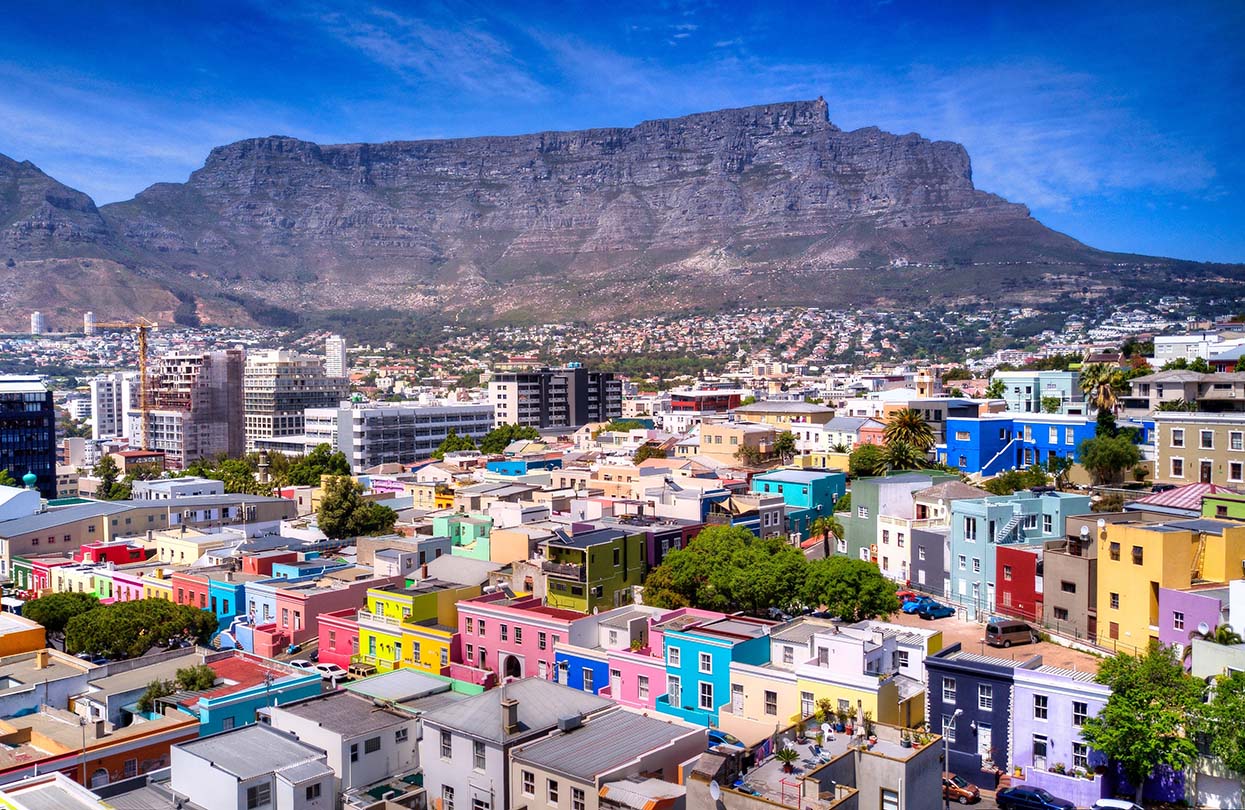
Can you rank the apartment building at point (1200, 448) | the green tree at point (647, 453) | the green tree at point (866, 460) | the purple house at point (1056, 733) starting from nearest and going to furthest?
1. the purple house at point (1056, 733)
2. the apartment building at point (1200, 448)
3. the green tree at point (866, 460)
4. the green tree at point (647, 453)

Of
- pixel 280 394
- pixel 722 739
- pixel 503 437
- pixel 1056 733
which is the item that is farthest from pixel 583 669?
pixel 280 394

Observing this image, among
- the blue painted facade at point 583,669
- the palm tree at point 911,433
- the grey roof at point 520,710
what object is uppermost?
the palm tree at point 911,433

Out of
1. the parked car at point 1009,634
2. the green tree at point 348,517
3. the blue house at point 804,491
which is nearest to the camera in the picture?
the parked car at point 1009,634

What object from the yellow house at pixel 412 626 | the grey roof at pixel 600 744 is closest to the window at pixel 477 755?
the grey roof at pixel 600 744

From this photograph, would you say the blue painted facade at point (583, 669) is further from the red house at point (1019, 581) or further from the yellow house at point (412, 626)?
the red house at point (1019, 581)

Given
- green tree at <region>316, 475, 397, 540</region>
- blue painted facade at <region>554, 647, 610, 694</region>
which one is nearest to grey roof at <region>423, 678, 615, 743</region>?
blue painted facade at <region>554, 647, 610, 694</region>

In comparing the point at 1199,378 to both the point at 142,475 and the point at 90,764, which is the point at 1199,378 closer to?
the point at 90,764
